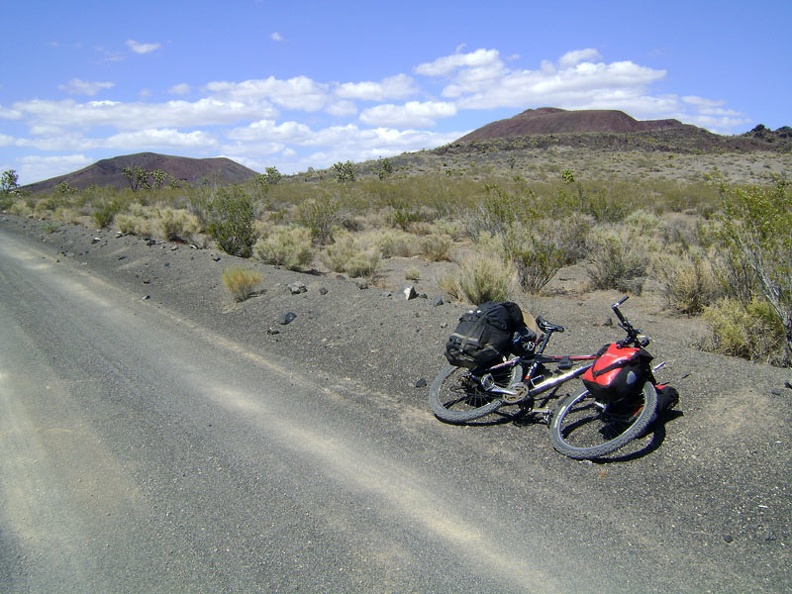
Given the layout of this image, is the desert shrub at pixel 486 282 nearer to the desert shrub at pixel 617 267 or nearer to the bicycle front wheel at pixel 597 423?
the desert shrub at pixel 617 267

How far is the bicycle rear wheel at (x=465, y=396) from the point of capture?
5.40 meters

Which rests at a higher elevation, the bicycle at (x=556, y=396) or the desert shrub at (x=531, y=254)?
the desert shrub at (x=531, y=254)

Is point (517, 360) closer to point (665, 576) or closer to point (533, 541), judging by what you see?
point (533, 541)

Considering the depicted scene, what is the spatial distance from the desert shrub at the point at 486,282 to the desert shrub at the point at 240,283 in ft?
13.5

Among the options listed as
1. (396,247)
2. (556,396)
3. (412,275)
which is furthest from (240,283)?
(396,247)

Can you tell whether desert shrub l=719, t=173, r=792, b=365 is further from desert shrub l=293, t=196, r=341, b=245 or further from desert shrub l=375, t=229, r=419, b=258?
desert shrub l=293, t=196, r=341, b=245

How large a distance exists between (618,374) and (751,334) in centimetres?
323

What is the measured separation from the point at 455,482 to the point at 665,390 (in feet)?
6.36

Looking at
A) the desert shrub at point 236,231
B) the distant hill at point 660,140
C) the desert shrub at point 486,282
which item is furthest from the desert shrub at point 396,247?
the distant hill at point 660,140

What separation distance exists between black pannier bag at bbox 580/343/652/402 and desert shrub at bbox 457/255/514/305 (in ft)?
16.3

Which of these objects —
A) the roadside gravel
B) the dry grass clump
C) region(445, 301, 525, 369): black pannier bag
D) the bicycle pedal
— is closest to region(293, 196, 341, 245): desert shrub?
the dry grass clump

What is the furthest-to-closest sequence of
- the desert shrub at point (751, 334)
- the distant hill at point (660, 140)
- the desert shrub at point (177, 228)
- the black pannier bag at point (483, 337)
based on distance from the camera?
the distant hill at point (660, 140) < the desert shrub at point (177, 228) < the desert shrub at point (751, 334) < the black pannier bag at point (483, 337)

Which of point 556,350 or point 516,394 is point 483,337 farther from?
point 556,350

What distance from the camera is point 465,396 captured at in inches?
233
